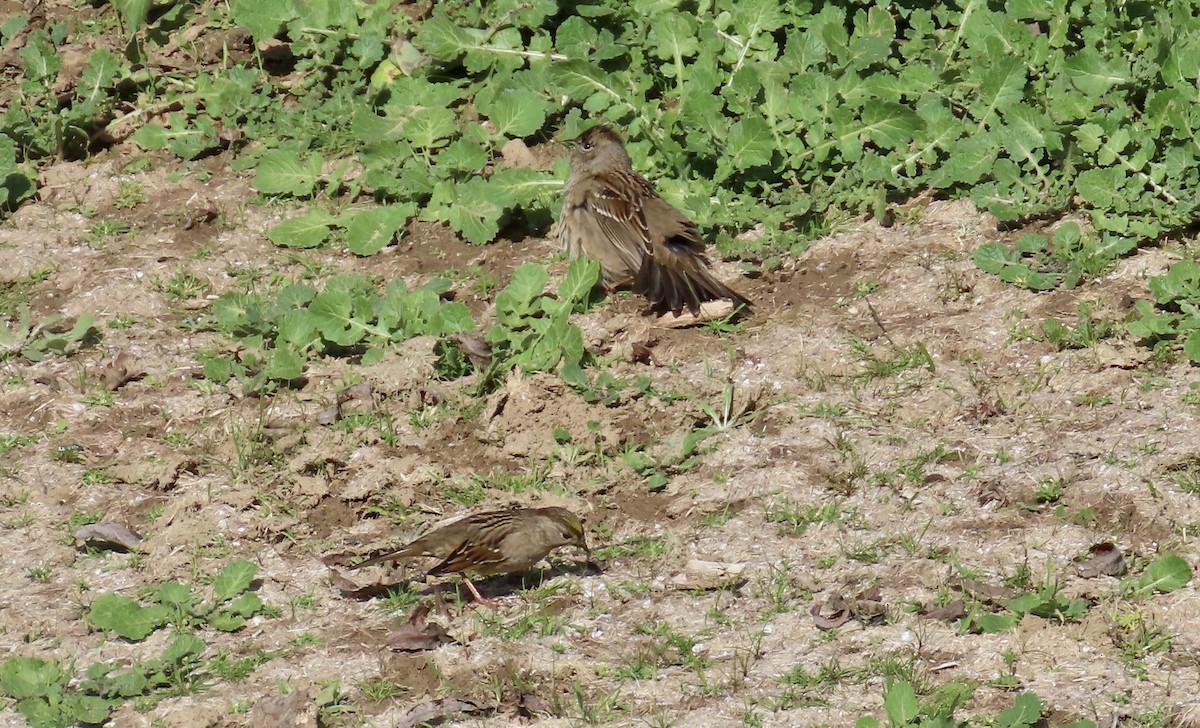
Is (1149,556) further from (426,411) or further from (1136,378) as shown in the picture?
(426,411)

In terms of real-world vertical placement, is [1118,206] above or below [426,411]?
above

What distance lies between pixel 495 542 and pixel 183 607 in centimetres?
124

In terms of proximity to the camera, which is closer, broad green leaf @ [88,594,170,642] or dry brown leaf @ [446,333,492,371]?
broad green leaf @ [88,594,170,642]

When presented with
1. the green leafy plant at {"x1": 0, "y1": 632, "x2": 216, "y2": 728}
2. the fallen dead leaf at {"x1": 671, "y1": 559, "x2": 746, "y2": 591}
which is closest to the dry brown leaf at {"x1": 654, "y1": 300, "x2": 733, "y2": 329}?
the fallen dead leaf at {"x1": 671, "y1": 559, "x2": 746, "y2": 591}

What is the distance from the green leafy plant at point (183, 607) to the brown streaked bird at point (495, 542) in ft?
1.57

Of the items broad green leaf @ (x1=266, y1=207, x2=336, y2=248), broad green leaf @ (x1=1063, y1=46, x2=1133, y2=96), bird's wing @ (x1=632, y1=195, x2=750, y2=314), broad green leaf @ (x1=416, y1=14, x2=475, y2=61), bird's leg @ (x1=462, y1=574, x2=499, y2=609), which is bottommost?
broad green leaf @ (x1=266, y1=207, x2=336, y2=248)

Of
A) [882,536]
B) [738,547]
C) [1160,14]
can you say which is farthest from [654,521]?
[1160,14]

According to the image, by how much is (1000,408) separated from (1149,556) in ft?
4.33

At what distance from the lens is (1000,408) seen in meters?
7.20

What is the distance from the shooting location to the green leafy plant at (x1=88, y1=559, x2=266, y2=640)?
599 centimetres

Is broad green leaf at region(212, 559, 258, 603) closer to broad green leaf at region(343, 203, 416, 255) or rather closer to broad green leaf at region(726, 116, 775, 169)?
broad green leaf at region(343, 203, 416, 255)

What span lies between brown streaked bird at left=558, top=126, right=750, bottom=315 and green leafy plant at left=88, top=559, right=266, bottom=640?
9.96 ft

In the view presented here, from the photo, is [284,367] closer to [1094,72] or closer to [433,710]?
[433,710]

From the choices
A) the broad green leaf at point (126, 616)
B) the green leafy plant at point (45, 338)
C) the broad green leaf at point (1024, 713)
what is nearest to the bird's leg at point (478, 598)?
the broad green leaf at point (126, 616)
